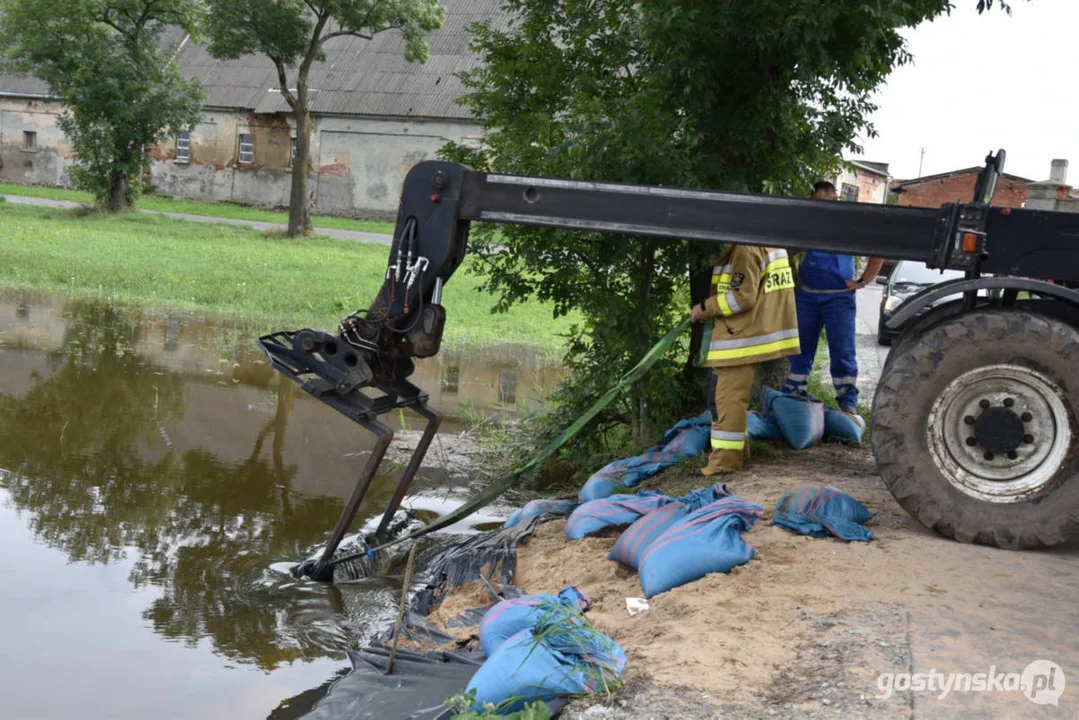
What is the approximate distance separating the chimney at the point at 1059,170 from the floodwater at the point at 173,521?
32564 mm

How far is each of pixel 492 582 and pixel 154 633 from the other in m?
1.61

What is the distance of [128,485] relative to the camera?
6.93m

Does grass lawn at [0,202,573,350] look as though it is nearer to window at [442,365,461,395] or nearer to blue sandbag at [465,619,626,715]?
window at [442,365,461,395]

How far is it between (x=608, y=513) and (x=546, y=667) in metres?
2.11

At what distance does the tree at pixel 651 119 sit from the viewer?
675 cm

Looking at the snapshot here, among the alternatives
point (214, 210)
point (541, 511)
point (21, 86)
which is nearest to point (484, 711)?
point (541, 511)

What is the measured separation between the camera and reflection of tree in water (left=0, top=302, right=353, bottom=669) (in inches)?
205

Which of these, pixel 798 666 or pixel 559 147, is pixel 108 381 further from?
pixel 798 666

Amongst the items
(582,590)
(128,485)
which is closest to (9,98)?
(128,485)

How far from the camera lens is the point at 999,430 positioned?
16.3 ft

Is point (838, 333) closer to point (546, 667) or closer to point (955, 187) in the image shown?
point (546, 667)

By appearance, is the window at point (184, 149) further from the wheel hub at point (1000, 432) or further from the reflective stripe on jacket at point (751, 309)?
the wheel hub at point (1000, 432)

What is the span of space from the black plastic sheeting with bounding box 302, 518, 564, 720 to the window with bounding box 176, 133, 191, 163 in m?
36.4

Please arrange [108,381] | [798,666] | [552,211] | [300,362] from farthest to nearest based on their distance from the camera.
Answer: [108,381]
[300,362]
[552,211]
[798,666]
